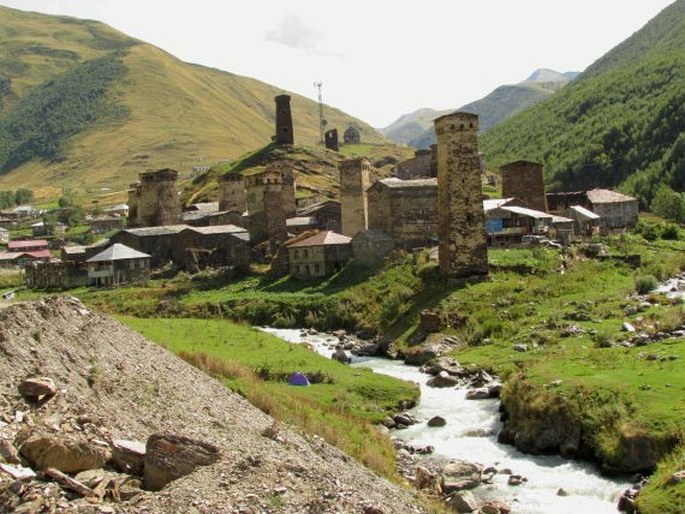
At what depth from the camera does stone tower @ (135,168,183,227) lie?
79.7 metres

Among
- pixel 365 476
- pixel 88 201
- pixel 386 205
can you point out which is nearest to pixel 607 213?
pixel 386 205

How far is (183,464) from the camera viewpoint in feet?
47.8

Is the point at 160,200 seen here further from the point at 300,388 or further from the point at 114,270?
the point at 300,388

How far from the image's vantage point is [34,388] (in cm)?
1537

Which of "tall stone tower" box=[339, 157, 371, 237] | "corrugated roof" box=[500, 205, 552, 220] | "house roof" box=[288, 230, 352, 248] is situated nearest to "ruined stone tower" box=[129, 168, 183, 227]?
"tall stone tower" box=[339, 157, 371, 237]

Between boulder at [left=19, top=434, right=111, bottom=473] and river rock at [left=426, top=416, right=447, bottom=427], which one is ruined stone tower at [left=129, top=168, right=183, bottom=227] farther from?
boulder at [left=19, top=434, right=111, bottom=473]

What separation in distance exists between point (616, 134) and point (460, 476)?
12475cm

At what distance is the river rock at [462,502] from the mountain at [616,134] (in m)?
94.2

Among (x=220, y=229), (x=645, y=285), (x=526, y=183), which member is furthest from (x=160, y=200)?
(x=645, y=285)

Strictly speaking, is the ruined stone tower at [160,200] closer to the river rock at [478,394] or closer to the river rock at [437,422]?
the river rock at [478,394]

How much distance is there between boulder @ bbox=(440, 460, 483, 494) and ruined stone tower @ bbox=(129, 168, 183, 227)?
202ft

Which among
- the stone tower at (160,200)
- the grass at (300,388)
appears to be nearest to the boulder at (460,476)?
the grass at (300,388)

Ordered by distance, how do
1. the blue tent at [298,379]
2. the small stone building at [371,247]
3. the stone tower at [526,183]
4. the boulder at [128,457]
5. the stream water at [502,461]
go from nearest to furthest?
the boulder at [128,457], the stream water at [502,461], the blue tent at [298,379], the small stone building at [371,247], the stone tower at [526,183]

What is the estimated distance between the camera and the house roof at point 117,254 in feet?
217
